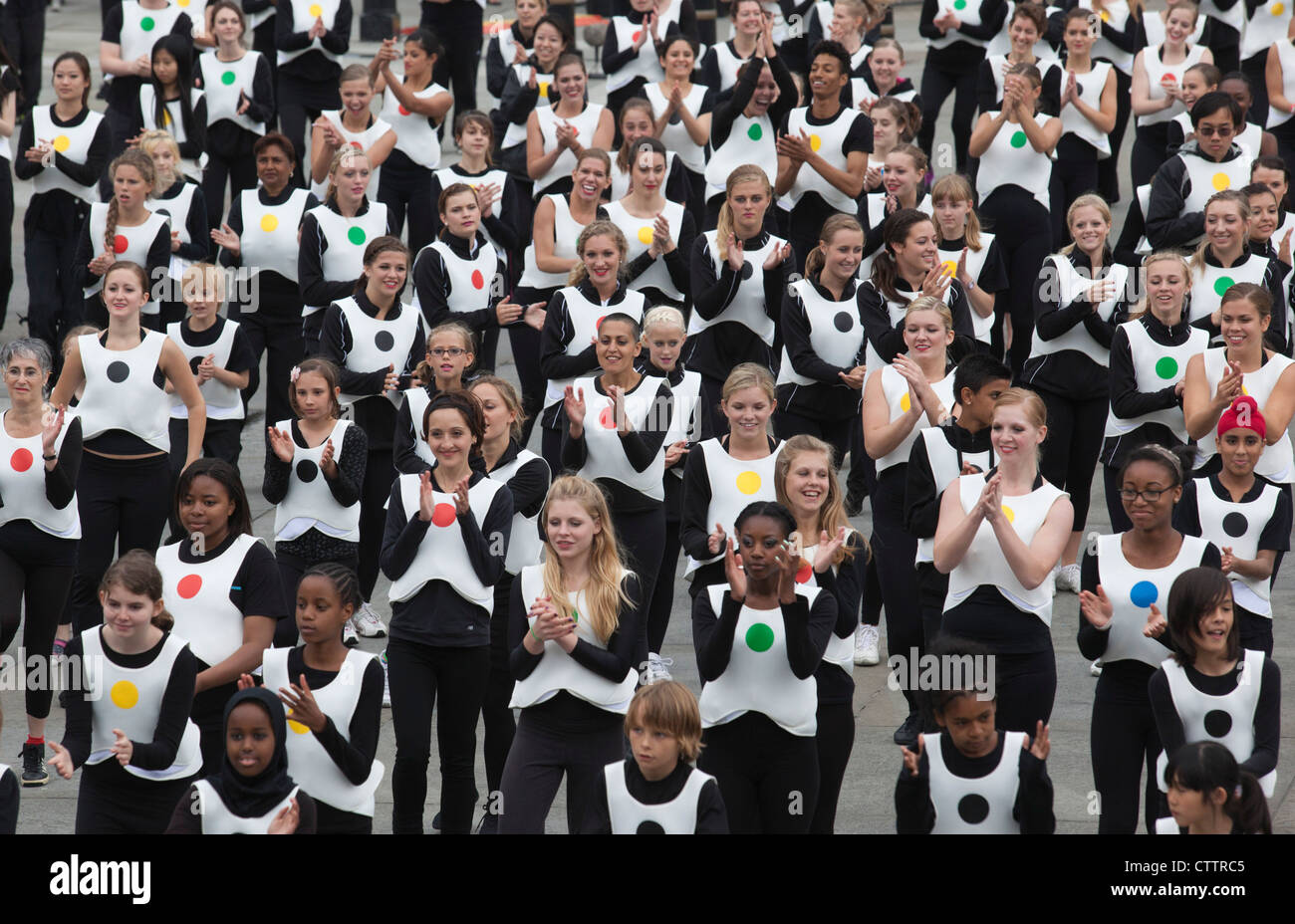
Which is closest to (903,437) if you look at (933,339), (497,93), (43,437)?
(933,339)

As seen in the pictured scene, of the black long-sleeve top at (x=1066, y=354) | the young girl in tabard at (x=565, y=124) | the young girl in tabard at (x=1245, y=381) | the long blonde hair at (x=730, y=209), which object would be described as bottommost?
the young girl in tabard at (x=1245, y=381)

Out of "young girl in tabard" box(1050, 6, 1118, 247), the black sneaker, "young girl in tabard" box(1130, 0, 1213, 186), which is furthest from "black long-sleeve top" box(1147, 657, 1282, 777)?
"young girl in tabard" box(1130, 0, 1213, 186)

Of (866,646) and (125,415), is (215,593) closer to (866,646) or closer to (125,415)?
(125,415)

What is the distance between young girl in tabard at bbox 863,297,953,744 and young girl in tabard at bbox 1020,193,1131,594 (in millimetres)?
1370

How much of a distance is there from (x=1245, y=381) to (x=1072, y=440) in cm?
149

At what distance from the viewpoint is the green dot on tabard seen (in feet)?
21.2

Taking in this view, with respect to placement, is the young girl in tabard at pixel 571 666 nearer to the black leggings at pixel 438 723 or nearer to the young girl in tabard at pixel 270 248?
the black leggings at pixel 438 723

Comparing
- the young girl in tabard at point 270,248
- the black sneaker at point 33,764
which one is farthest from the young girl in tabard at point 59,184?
the black sneaker at point 33,764

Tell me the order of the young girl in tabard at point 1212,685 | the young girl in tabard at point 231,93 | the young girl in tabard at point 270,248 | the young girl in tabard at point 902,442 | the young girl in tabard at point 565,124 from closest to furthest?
the young girl in tabard at point 1212,685 < the young girl in tabard at point 902,442 < the young girl in tabard at point 270,248 < the young girl in tabard at point 565,124 < the young girl in tabard at point 231,93

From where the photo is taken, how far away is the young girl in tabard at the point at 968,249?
1005cm

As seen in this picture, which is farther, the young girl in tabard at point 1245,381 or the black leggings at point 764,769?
the young girl in tabard at point 1245,381

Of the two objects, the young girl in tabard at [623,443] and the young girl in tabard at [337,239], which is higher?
the young girl in tabard at [337,239]

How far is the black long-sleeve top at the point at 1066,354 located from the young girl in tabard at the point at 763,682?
3419 mm

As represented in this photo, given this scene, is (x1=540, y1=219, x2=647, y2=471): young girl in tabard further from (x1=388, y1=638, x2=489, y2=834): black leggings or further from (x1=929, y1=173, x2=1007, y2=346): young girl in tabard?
(x1=388, y1=638, x2=489, y2=834): black leggings
